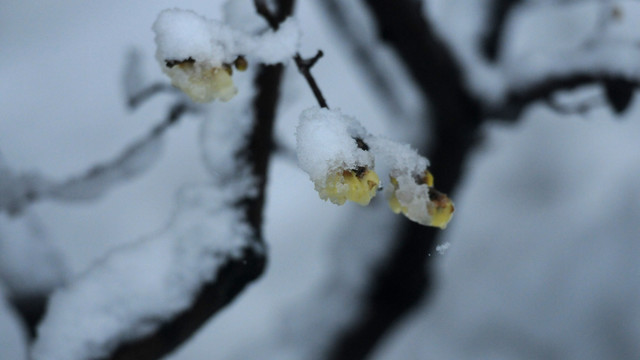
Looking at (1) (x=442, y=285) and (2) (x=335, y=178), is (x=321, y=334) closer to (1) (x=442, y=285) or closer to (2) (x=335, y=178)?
(1) (x=442, y=285)

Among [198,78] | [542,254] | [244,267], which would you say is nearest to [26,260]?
[244,267]

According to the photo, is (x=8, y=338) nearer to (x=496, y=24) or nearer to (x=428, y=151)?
(x=428, y=151)

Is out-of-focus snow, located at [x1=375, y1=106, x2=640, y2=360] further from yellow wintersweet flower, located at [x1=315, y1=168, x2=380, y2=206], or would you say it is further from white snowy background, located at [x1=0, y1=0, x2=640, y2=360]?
yellow wintersweet flower, located at [x1=315, y1=168, x2=380, y2=206]

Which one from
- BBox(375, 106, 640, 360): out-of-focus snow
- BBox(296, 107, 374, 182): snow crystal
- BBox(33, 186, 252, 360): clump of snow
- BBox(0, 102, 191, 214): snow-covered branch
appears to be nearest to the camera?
BBox(296, 107, 374, 182): snow crystal

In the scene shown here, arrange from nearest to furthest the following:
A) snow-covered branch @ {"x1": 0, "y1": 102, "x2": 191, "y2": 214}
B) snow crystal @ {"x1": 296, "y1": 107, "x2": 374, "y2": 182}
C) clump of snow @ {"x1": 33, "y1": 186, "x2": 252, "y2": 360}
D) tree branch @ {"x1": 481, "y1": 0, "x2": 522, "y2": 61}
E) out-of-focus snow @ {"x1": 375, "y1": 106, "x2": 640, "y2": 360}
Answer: snow crystal @ {"x1": 296, "y1": 107, "x2": 374, "y2": 182}, clump of snow @ {"x1": 33, "y1": 186, "x2": 252, "y2": 360}, snow-covered branch @ {"x1": 0, "y1": 102, "x2": 191, "y2": 214}, tree branch @ {"x1": 481, "y1": 0, "x2": 522, "y2": 61}, out-of-focus snow @ {"x1": 375, "y1": 106, "x2": 640, "y2": 360}

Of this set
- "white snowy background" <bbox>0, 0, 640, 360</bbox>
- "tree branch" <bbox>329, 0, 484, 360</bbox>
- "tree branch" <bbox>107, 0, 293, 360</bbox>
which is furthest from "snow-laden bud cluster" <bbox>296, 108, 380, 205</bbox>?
"white snowy background" <bbox>0, 0, 640, 360</bbox>

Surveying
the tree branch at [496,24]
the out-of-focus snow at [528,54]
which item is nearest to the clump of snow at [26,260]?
the out-of-focus snow at [528,54]

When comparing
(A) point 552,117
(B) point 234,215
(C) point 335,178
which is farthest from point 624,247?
(C) point 335,178
